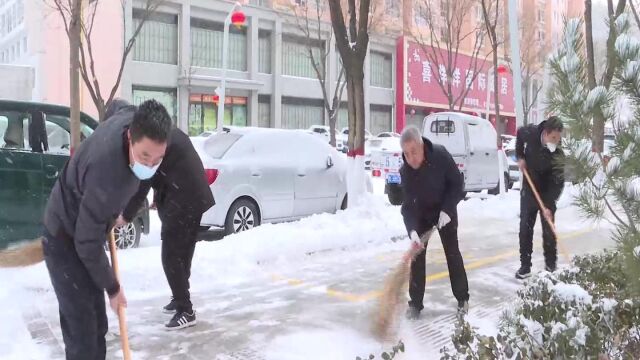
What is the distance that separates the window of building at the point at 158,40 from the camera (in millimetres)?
26281

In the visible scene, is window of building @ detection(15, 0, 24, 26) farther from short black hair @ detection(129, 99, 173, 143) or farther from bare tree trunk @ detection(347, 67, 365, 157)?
short black hair @ detection(129, 99, 173, 143)

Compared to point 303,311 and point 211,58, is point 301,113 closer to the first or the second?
point 211,58

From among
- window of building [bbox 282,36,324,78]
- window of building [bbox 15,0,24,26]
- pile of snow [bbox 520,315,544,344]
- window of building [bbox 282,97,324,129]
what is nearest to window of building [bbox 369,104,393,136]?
window of building [bbox 282,97,324,129]

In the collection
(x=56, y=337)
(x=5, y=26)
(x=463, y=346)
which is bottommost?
(x=56, y=337)

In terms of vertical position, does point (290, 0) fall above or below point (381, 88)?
above

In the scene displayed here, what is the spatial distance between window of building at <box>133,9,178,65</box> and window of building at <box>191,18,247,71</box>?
2.88 feet

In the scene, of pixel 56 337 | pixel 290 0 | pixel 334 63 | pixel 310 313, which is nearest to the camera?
pixel 56 337

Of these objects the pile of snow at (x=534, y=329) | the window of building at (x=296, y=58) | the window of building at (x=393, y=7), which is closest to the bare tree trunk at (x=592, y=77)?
the pile of snow at (x=534, y=329)

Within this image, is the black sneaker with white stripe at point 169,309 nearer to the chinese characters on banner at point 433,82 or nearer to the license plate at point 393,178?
the license plate at point 393,178

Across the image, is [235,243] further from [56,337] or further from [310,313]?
[56,337]

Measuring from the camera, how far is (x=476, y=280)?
6.16m

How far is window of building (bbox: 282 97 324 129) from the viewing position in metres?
31.4

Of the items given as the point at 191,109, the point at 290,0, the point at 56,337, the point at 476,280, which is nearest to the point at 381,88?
the point at 290,0

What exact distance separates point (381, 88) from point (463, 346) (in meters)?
33.8
